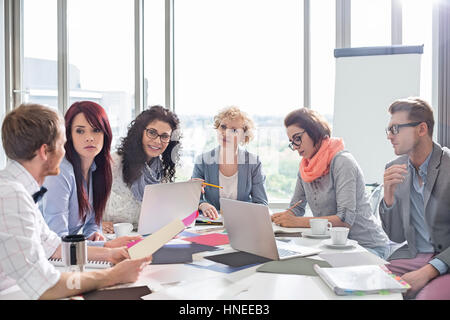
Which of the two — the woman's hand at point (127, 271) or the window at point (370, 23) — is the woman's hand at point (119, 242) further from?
the window at point (370, 23)

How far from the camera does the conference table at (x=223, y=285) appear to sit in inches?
46.3

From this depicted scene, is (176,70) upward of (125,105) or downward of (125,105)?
upward

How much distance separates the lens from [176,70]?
14.4 feet

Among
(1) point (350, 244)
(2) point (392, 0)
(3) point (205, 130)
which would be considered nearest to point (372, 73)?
(2) point (392, 0)

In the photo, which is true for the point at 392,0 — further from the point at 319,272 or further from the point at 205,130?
the point at 319,272

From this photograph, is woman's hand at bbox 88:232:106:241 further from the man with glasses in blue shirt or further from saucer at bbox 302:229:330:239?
the man with glasses in blue shirt

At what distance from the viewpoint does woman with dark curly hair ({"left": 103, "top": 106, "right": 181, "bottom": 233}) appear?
96.8 inches

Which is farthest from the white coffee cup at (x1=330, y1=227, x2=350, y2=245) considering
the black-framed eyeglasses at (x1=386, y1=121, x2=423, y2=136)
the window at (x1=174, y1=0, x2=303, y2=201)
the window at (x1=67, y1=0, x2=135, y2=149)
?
the window at (x1=67, y1=0, x2=135, y2=149)

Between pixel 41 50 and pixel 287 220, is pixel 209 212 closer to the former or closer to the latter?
pixel 287 220

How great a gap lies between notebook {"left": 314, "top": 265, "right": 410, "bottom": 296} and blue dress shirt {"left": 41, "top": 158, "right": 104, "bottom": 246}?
950 mm

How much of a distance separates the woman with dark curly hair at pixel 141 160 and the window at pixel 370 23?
2247mm

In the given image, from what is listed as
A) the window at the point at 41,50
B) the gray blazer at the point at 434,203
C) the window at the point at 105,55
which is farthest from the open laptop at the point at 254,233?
the window at the point at 41,50

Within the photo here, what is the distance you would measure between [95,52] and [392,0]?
3.16 m

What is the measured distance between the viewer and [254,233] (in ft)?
5.31
